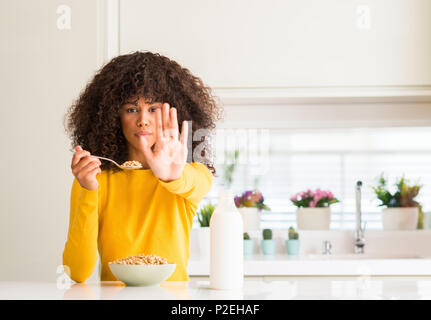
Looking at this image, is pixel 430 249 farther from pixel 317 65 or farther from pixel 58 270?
pixel 58 270

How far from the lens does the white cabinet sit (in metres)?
2.09

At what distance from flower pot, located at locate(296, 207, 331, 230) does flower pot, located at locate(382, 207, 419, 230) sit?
0.26 metres

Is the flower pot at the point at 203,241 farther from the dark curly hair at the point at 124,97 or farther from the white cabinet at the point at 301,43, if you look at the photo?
the dark curly hair at the point at 124,97

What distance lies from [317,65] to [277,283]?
129 centimetres

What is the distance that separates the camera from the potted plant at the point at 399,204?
2.35 m

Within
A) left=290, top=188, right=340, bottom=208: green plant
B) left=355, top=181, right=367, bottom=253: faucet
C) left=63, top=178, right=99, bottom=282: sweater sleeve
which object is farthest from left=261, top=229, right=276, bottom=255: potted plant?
left=63, top=178, right=99, bottom=282: sweater sleeve

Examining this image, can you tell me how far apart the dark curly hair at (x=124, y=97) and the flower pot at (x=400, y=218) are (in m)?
1.19

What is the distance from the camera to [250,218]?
2326 millimetres

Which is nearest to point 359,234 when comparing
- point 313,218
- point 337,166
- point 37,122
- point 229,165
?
point 313,218

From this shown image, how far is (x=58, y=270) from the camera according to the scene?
1956 millimetres

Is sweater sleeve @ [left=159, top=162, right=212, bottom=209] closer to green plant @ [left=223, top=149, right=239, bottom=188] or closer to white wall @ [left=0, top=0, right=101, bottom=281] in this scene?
white wall @ [left=0, top=0, right=101, bottom=281]

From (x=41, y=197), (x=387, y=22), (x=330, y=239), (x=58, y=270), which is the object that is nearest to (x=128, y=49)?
(x=41, y=197)

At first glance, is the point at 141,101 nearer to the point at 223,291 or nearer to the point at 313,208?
the point at 223,291

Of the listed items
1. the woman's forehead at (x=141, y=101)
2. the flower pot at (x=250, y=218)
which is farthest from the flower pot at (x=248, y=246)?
the woman's forehead at (x=141, y=101)
